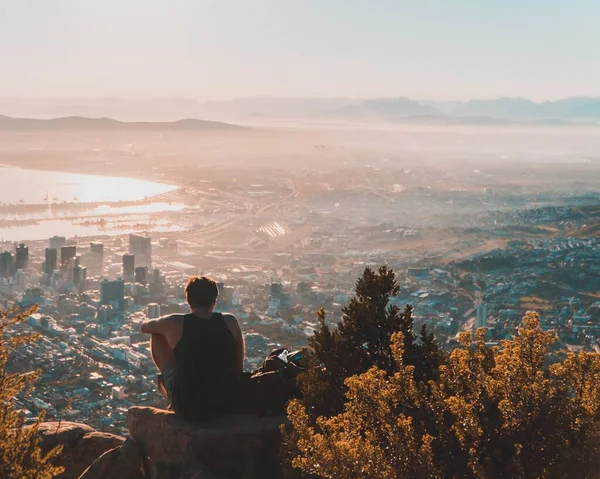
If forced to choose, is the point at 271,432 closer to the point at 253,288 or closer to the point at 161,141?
the point at 253,288

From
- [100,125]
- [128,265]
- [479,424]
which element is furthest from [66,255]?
[100,125]

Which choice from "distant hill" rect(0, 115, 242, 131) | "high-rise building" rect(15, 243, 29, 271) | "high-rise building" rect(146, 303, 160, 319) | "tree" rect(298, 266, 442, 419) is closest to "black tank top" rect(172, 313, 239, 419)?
"tree" rect(298, 266, 442, 419)

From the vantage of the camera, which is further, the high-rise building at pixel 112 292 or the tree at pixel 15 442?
the high-rise building at pixel 112 292

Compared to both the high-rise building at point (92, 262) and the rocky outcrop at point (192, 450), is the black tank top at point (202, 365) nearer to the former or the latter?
the rocky outcrop at point (192, 450)

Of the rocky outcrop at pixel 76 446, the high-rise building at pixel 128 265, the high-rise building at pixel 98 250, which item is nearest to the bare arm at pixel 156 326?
the rocky outcrop at pixel 76 446

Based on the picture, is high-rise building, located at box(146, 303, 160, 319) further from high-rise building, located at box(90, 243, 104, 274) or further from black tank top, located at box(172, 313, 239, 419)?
black tank top, located at box(172, 313, 239, 419)
